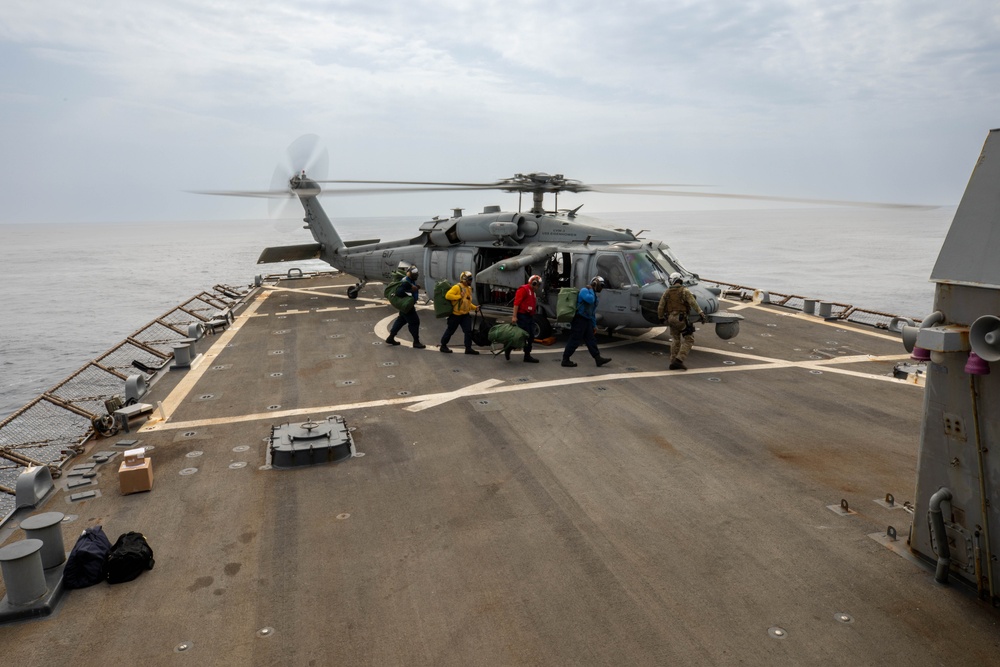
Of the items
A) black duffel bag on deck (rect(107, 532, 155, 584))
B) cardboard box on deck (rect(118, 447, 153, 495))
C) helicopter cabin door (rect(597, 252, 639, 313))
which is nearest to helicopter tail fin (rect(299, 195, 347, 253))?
helicopter cabin door (rect(597, 252, 639, 313))

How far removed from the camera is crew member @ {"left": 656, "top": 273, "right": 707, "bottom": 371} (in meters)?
11.0

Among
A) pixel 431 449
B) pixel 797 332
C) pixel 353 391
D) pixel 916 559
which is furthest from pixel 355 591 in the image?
pixel 797 332

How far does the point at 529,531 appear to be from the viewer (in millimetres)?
5590

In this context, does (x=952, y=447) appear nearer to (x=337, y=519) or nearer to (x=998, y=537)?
(x=998, y=537)

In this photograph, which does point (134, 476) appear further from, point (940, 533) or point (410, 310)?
point (940, 533)

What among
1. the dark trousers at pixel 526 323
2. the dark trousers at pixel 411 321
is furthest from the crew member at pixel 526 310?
the dark trousers at pixel 411 321

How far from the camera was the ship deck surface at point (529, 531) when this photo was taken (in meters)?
4.17

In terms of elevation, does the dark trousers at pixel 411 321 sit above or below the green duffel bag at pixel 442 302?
below

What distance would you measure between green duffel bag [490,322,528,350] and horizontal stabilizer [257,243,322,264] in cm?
1023

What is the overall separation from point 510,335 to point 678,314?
3017mm

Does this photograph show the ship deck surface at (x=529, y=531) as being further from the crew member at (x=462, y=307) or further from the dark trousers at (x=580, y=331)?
the crew member at (x=462, y=307)

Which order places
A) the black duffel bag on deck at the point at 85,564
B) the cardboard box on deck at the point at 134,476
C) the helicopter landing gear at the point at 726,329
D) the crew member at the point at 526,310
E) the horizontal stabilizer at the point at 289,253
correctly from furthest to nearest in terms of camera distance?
the horizontal stabilizer at the point at 289,253
the helicopter landing gear at the point at 726,329
the crew member at the point at 526,310
the cardboard box on deck at the point at 134,476
the black duffel bag on deck at the point at 85,564

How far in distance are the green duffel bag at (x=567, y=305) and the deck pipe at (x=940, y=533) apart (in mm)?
7086

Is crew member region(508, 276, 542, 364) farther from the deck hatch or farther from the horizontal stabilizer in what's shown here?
the horizontal stabilizer
